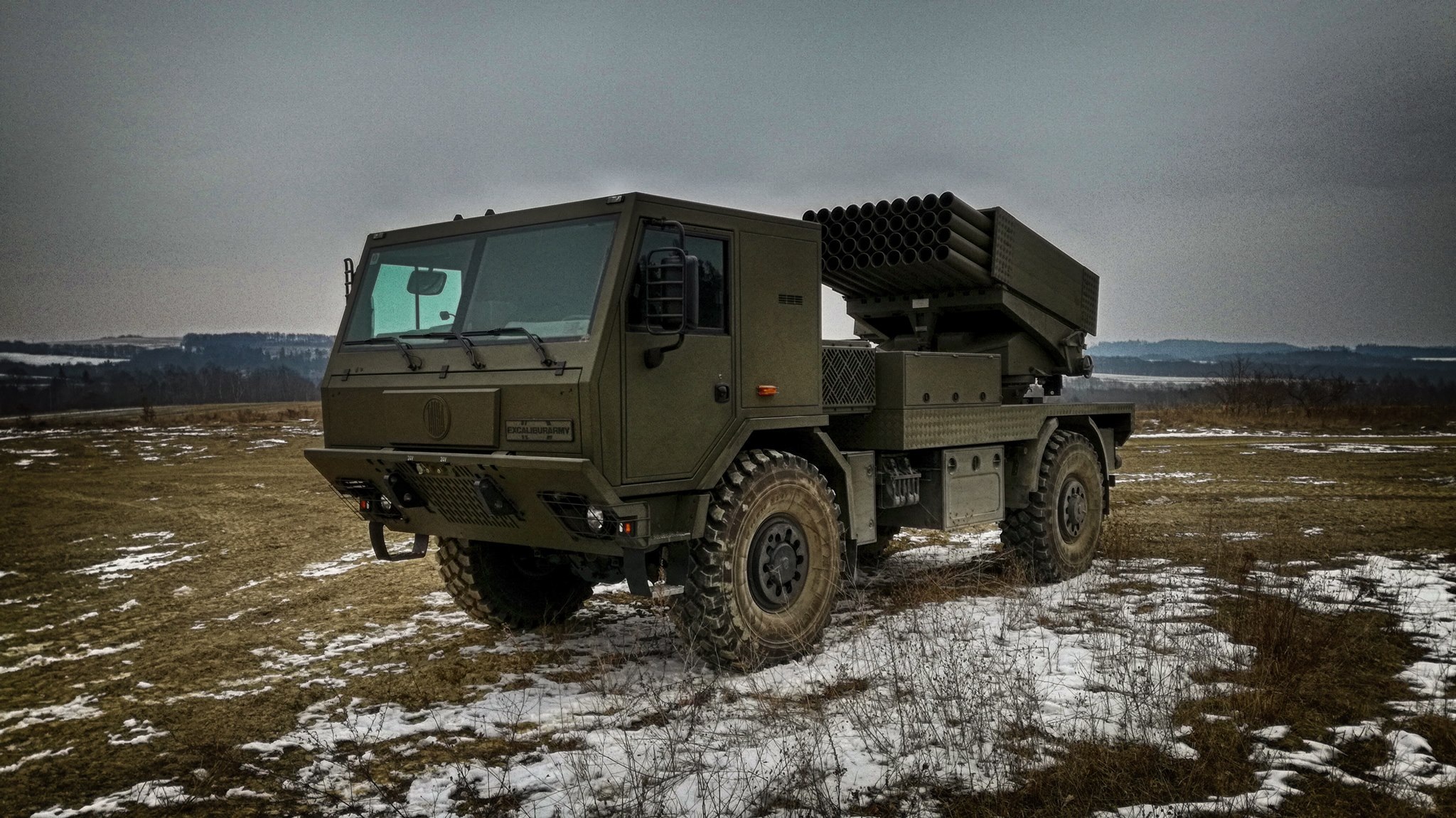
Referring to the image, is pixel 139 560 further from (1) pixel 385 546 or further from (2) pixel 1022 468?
(2) pixel 1022 468

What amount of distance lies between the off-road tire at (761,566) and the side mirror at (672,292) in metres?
1.14

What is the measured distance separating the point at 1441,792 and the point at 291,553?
1057 centimetres

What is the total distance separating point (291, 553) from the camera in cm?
1158

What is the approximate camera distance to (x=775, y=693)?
6023 millimetres

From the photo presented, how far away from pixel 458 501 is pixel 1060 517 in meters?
5.72

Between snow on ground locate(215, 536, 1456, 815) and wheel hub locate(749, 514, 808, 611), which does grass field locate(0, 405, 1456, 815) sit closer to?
snow on ground locate(215, 536, 1456, 815)

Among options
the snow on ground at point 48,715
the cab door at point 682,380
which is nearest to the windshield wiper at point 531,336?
the cab door at point 682,380

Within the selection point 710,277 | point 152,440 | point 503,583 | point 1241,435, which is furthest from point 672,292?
point 1241,435

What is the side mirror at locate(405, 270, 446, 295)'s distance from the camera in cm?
661

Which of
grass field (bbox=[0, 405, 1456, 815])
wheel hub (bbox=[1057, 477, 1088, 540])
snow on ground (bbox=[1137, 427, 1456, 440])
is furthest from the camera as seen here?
snow on ground (bbox=[1137, 427, 1456, 440])

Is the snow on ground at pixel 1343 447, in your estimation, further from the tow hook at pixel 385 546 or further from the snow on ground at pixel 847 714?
the tow hook at pixel 385 546

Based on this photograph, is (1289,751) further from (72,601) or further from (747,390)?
(72,601)

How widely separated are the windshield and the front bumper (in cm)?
74

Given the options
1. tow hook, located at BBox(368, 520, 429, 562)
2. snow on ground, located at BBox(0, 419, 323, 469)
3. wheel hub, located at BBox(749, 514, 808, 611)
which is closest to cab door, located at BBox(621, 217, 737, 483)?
wheel hub, located at BBox(749, 514, 808, 611)
